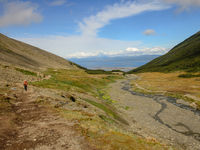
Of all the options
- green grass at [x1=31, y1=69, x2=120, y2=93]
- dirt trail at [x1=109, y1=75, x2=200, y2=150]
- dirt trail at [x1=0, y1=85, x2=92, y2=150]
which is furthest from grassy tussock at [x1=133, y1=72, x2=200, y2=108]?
dirt trail at [x1=0, y1=85, x2=92, y2=150]

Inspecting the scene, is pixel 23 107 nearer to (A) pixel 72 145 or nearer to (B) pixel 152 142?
(A) pixel 72 145

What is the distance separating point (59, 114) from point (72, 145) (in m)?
10.2

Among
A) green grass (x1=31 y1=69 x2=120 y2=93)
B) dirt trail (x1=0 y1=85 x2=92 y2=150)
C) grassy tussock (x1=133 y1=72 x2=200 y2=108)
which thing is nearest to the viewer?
dirt trail (x1=0 y1=85 x2=92 y2=150)

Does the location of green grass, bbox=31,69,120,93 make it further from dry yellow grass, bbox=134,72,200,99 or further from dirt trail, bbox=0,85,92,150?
dry yellow grass, bbox=134,72,200,99

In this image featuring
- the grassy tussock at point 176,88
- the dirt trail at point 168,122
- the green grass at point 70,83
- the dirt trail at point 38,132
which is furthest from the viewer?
the grassy tussock at point 176,88

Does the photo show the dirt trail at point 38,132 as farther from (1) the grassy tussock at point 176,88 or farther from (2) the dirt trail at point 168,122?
(1) the grassy tussock at point 176,88

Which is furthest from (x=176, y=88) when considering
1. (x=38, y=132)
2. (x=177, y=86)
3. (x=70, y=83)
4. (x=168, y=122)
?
(x=38, y=132)

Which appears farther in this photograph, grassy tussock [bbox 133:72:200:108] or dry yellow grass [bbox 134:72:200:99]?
dry yellow grass [bbox 134:72:200:99]

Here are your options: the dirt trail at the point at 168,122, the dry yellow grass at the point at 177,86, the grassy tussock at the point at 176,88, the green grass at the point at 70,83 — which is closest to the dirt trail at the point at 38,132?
the dirt trail at the point at 168,122

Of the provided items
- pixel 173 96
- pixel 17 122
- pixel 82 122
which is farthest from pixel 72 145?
pixel 173 96

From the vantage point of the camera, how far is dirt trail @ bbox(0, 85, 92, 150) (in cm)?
1733

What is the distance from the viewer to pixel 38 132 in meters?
20.1

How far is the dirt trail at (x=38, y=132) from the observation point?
1733 cm

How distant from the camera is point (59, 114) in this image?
89.9ft
